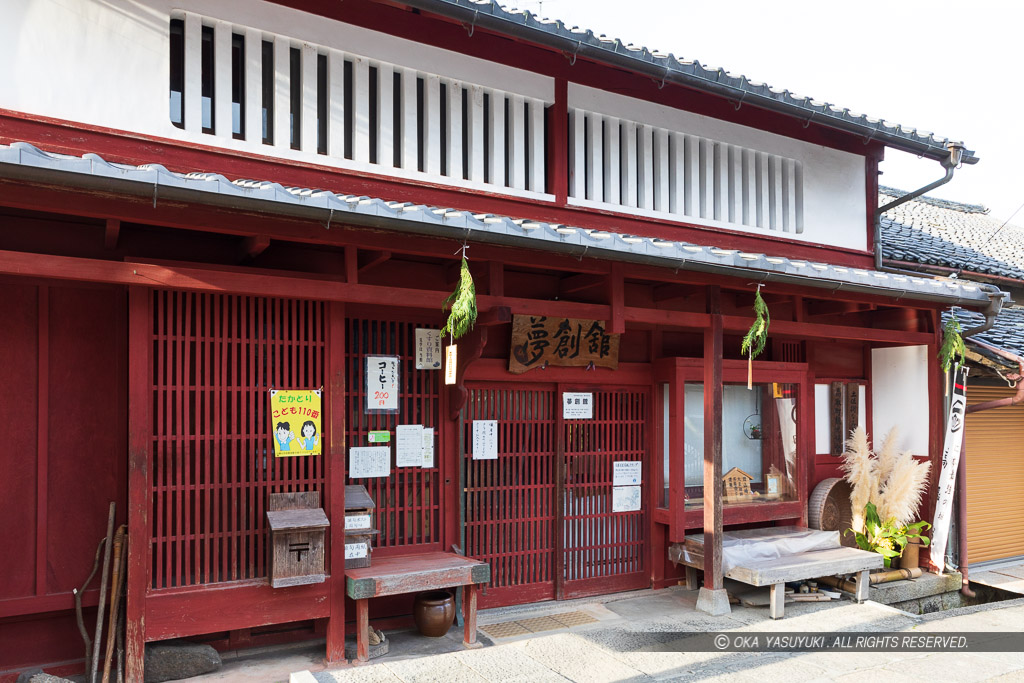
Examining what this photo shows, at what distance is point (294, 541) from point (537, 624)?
9.04 feet

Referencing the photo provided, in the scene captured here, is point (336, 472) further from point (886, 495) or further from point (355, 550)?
point (886, 495)

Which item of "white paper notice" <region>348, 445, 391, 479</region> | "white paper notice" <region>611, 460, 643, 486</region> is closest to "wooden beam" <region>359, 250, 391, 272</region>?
"white paper notice" <region>348, 445, 391, 479</region>

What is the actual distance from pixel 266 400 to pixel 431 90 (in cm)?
323

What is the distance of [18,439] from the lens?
5.48m

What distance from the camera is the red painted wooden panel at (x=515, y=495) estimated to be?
7.66 m

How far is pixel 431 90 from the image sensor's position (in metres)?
6.94

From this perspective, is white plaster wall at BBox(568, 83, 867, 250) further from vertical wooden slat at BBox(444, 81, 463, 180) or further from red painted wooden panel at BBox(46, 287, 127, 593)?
red painted wooden panel at BBox(46, 287, 127, 593)

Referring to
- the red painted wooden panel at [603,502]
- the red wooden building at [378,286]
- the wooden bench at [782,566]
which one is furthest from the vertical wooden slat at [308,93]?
the wooden bench at [782,566]

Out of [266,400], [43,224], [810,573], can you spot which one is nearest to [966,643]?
[810,573]

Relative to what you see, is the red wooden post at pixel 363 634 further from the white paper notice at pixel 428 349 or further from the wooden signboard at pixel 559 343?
the wooden signboard at pixel 559 343

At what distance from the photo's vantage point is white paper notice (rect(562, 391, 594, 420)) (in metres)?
8.19

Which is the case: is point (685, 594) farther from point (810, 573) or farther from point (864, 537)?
point (864, 537)

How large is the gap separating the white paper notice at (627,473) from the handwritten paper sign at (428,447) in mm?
2332

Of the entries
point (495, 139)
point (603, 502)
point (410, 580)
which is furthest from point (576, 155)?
point (410, 580)
